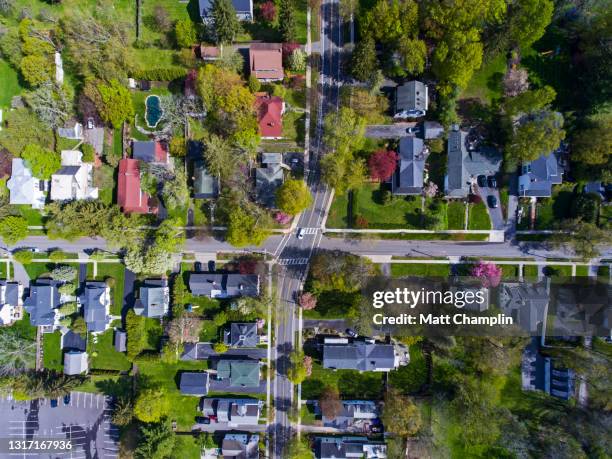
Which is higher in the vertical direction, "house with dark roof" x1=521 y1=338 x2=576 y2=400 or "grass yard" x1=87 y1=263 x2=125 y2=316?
"grass yard" x1=87 y1=263 x2=125 y2=316

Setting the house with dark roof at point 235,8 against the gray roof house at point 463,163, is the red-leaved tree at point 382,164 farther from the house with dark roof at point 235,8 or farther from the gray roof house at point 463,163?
the house with dark roof at point 235,8

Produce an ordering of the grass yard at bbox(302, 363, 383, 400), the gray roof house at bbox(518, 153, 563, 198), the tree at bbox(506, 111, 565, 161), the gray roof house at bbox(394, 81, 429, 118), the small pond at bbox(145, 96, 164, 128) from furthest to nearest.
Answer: the small pond at bbox(145, 96, 164, 128), the grass yard at bbox(302, 363, 383, 400), the gray roof house at bbox(394, 81, 429, 118), the gray roof house at bbox(518, 153, 563, 198), the tree at bbox(506, 111, 565, 161)

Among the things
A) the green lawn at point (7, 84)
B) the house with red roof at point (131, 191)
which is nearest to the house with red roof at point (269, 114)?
the house with red roof at point (131, 191)

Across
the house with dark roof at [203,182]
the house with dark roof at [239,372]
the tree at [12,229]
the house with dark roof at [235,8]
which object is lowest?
the house with dark roof at [239,372]

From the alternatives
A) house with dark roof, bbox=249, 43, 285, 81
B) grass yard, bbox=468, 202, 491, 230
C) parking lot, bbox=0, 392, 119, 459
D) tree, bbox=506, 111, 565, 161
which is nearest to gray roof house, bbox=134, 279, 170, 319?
parking lot, bbox=0, 392, 119, 459

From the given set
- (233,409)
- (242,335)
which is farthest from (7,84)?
(233,409)

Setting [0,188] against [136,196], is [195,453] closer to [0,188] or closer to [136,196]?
[136,196]

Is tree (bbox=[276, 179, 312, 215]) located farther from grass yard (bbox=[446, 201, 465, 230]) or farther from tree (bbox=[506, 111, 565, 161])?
tree (bbox=[506, 111, 565, 161])
